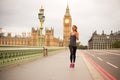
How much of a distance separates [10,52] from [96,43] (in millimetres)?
171061

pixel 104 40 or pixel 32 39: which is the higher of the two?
pixel 104 40

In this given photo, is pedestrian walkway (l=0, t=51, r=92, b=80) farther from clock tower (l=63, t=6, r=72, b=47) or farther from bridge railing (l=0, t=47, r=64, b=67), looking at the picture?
clock tower (l=63, t=6, r=72, b=47)

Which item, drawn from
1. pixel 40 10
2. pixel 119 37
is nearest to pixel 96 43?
pixel 119 37

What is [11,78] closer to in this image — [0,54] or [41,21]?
[0,54]

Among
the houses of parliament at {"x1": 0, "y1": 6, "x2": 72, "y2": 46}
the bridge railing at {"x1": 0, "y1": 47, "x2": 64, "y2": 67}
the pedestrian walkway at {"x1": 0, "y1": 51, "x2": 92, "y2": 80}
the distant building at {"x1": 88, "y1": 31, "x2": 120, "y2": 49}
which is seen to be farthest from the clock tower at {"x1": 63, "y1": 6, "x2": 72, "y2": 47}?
the pedestrian walkway at {"x1": 0, "y1": 51, "x2": 92, "y2": 80}

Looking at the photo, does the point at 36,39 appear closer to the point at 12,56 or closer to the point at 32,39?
the point at 32,39

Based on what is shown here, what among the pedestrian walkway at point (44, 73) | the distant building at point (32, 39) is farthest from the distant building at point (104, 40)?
the pedestrian walkway at point (44, 73)

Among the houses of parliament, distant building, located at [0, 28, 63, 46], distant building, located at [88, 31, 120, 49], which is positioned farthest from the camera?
distant building, located at [88, 31, 120, 49]

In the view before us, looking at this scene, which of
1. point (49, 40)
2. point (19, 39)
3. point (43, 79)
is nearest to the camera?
point (43, 79)

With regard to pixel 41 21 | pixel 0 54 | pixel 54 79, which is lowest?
pixel 54 79

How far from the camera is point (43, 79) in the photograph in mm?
6180

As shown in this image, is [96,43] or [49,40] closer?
[49,40]

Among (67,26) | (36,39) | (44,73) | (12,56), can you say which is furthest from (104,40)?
(44,73)

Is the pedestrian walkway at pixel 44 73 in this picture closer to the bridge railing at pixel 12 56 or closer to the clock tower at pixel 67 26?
the bridge railing at pixel 12 56
